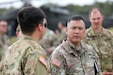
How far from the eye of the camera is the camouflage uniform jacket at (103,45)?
5.82 meters

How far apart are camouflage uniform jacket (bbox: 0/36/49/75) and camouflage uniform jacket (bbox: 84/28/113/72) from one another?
253 cm

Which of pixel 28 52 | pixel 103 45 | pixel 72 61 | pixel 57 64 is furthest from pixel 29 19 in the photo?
pixel 103 45

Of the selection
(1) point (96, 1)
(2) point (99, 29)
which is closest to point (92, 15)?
→ (2) point (99, 29)

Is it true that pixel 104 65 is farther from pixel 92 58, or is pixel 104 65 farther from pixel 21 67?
pixel 21 67

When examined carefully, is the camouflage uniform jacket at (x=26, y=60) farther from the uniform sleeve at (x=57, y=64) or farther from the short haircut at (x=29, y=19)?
the uniform sleeve at (x=57, y=64)

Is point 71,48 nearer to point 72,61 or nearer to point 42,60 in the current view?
point 72,61

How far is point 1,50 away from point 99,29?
11.8ft

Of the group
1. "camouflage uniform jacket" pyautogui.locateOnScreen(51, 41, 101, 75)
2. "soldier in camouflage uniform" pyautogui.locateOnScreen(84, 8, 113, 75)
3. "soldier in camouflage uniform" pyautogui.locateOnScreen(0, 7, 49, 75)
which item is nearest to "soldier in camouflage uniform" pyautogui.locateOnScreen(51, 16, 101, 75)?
"camouflage uniform jacket" pyautogui.locateOnScreen(51, 41, 101, 75)

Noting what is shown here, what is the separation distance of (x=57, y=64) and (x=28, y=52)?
4.05ft

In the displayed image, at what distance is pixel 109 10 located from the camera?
48156 millimetres

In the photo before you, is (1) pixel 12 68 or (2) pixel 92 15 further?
(2) pixel 92 15

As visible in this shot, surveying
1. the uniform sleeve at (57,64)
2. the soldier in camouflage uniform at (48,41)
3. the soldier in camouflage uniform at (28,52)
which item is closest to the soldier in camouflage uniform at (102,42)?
the uniform sleeve at (57,64)

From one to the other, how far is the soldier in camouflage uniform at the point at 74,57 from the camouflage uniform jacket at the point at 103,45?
0.99m

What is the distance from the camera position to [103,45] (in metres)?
5.89
